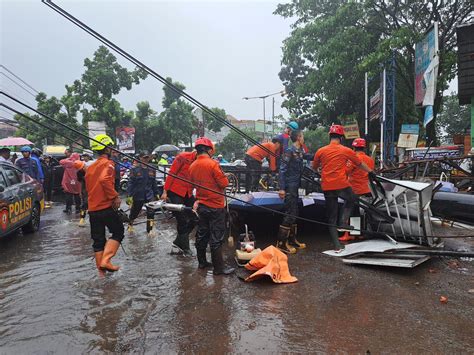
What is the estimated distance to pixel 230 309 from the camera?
12.5 ft

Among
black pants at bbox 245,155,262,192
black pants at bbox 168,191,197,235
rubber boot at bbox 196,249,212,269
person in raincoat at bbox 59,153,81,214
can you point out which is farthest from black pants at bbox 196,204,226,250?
person in raincoat at bbox 59,153,81,214

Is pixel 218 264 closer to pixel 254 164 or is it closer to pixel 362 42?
pixel 254 164

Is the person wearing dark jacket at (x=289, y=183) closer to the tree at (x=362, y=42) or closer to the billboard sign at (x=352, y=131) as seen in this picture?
the tree at (x=362, y=42)

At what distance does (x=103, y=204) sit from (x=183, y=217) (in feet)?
5.07

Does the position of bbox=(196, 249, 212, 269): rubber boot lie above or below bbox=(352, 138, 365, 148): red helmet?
below

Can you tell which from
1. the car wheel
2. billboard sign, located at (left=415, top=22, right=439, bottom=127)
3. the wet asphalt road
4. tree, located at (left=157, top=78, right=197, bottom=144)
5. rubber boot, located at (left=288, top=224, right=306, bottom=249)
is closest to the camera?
the wet asphalt road

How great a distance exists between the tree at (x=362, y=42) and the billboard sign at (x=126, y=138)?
14.7 metres

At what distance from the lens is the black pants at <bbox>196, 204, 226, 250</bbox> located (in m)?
4.90

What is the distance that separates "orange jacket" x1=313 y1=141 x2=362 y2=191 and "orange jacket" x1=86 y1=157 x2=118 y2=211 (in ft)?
9.72

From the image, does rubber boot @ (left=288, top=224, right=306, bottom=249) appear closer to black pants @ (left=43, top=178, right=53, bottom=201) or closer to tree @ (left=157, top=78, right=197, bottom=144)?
black pants @ (left=43, top=178, right=53, bottom=201)

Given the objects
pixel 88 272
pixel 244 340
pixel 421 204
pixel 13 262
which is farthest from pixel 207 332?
pixel 13 262

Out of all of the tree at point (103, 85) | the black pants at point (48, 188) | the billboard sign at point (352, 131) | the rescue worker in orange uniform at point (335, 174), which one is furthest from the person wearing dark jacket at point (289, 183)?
the tree at point (103, 85)

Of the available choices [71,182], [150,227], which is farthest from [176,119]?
[150,227]

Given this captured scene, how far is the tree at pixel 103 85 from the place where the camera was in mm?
26828
